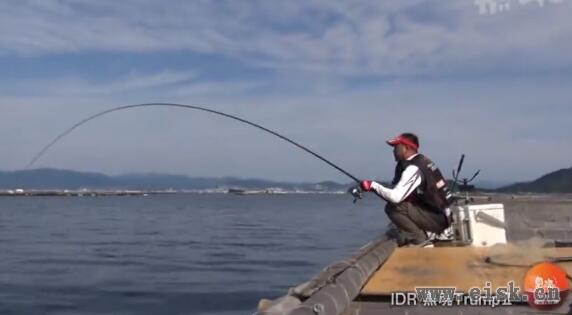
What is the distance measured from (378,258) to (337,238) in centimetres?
2276

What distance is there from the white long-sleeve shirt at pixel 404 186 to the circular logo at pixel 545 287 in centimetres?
226

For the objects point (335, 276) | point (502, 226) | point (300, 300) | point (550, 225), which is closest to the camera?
point (300, 300)

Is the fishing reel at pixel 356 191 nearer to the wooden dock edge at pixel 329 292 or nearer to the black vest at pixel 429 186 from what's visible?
the black vest at pixel 429 186

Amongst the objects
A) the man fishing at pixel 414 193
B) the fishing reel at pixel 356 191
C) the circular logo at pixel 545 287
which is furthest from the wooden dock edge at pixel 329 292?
the circular logo at pixel 545 287

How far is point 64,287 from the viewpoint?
575 inches

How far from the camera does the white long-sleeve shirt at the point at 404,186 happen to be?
728 centimetres

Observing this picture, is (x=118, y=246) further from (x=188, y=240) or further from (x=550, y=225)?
(x=550, y=225)

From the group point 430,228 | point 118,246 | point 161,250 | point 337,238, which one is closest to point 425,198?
point 430,228

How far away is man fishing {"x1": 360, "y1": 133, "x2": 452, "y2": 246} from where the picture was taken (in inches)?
288

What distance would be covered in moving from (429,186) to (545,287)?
2.75m

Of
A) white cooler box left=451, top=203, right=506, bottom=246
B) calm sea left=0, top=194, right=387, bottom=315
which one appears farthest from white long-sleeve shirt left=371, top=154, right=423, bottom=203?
calm sea left=0, top=194, right=387, bottom=315

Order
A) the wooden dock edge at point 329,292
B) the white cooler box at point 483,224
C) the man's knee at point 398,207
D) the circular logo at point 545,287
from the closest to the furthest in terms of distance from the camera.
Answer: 1. the wooden dock edge at point 329,292
2. the circular logo at point 545,287
3. the man's knee at point 398,207
4. the white cooler box at point 483,224

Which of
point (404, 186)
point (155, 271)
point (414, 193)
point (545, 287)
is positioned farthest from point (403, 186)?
point (155, 271)

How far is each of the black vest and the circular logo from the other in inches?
92.2
